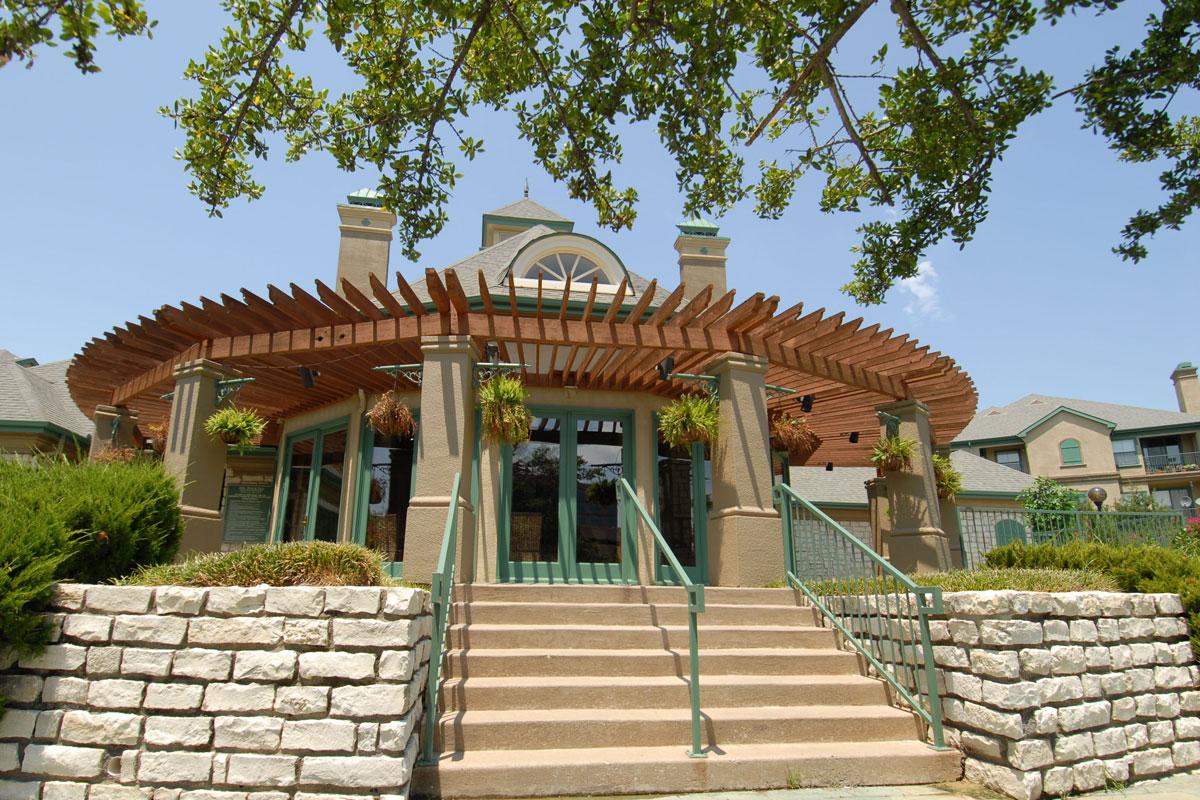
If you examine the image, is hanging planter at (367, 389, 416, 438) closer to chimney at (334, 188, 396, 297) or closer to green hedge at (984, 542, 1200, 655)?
chimney at (334, 188, 396, 297)

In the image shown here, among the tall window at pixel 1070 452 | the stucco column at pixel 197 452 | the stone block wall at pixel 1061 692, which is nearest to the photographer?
the stone block wall at pixel 1061 692

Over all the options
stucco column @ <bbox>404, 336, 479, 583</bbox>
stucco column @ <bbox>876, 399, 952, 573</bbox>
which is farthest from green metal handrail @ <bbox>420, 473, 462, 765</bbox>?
stucco column @ <bbox>876, 399, 952, 573</bbox>

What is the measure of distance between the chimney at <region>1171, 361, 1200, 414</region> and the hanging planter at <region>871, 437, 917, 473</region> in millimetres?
32645

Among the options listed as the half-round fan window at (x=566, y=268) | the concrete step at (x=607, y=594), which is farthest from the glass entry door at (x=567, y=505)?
the concrete step at (x=607, y=594)

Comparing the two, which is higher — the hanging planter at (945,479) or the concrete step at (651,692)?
the hanging planter at (945,479)

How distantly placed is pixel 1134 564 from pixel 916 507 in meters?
2.99

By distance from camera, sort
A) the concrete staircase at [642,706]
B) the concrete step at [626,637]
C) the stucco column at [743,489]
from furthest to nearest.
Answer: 1. the stucco column at [743,489]
2. the concrete step at [626,637]
3. the concrete staircase at [642,706]

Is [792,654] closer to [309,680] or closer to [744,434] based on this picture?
[744,434]

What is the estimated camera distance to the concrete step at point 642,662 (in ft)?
15.5

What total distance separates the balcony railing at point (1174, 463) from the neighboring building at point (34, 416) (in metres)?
37.9

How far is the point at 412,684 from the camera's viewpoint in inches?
149

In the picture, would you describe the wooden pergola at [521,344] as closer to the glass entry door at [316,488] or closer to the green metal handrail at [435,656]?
the glass entry door at [316,488]

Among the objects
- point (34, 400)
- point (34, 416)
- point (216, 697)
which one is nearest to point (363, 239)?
point (34, 416)

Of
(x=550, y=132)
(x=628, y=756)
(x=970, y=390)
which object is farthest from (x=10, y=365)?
(x=970, y=390)
